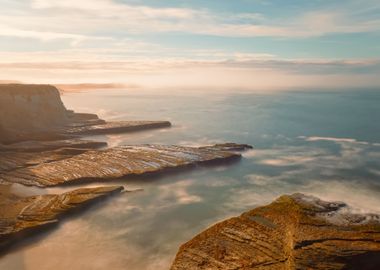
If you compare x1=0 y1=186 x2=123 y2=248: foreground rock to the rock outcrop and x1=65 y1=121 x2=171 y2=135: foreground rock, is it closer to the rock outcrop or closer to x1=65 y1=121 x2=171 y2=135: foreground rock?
the rock outcrop

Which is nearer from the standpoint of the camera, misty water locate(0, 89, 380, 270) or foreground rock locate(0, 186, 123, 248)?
misty water locate(0, 89, 380, 270)

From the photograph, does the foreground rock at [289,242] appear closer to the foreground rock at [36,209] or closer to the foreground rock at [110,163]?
the foreground rock at [36,209]

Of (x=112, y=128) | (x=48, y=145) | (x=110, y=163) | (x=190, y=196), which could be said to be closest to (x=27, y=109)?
(x=48, y=145)

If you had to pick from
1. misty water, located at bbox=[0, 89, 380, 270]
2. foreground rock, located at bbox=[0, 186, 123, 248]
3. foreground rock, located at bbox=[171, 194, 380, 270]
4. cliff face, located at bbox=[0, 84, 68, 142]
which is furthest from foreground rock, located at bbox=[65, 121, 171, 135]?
foreground rock, located at bbox=[171, 194, 380, 270]

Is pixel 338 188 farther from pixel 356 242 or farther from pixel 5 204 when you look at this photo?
pixel 5 204

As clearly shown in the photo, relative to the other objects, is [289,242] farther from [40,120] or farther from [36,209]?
[40,120]

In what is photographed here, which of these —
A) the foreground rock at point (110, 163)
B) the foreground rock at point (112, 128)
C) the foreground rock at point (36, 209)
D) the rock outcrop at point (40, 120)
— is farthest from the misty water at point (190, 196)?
the rock outcrop at point (40, 120)
